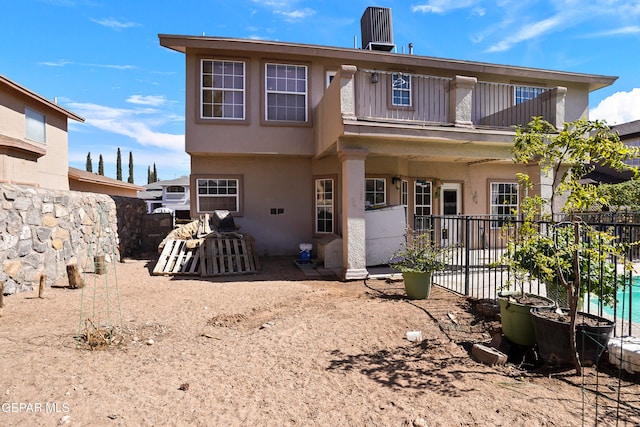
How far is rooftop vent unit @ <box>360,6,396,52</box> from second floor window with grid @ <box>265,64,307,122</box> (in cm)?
353

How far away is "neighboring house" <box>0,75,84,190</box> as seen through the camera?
43.3ft

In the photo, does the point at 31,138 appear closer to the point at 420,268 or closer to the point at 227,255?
the point at 227,255

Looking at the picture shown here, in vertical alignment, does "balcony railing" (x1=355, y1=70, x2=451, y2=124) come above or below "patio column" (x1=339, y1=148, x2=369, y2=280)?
above

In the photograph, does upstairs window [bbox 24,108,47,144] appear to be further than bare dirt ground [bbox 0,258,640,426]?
Yes

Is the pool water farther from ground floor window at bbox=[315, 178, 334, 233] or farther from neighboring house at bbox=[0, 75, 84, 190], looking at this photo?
neighboring house at bbox=[0, 75, 84, 190]

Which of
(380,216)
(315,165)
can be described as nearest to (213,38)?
(315,165)

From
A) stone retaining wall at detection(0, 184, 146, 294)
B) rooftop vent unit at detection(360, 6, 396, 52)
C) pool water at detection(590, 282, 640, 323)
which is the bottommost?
pool water at detection(590, 282, 640, 323)

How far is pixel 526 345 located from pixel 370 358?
2.00 m

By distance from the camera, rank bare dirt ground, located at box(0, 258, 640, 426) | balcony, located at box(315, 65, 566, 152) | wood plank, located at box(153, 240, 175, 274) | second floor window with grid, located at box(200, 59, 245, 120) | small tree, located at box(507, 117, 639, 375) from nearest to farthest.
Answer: bare dirt ground, located at box(0, 258, 640, 426) → small tree, located at box(507, 117, 639, 375) → balcony, located at box(315, 65, 566, 152) → wood plank, located at box(153, 240, 175, 274) → second floor window with grid, located at box(200, 59, 245, 120)

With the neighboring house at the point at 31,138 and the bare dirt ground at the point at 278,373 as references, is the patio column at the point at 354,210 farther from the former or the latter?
the neighboring house at the point at 31,138

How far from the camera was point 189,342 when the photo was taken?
464cm

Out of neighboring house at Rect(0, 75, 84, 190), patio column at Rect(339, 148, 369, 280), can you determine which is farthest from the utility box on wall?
neighboring house at Rect(0, 75, 84, 190)

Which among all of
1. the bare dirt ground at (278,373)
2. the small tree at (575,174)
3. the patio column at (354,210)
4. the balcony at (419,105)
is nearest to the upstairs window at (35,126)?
the bare dirt ground at (278,373)

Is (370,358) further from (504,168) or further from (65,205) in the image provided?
(504,168)
